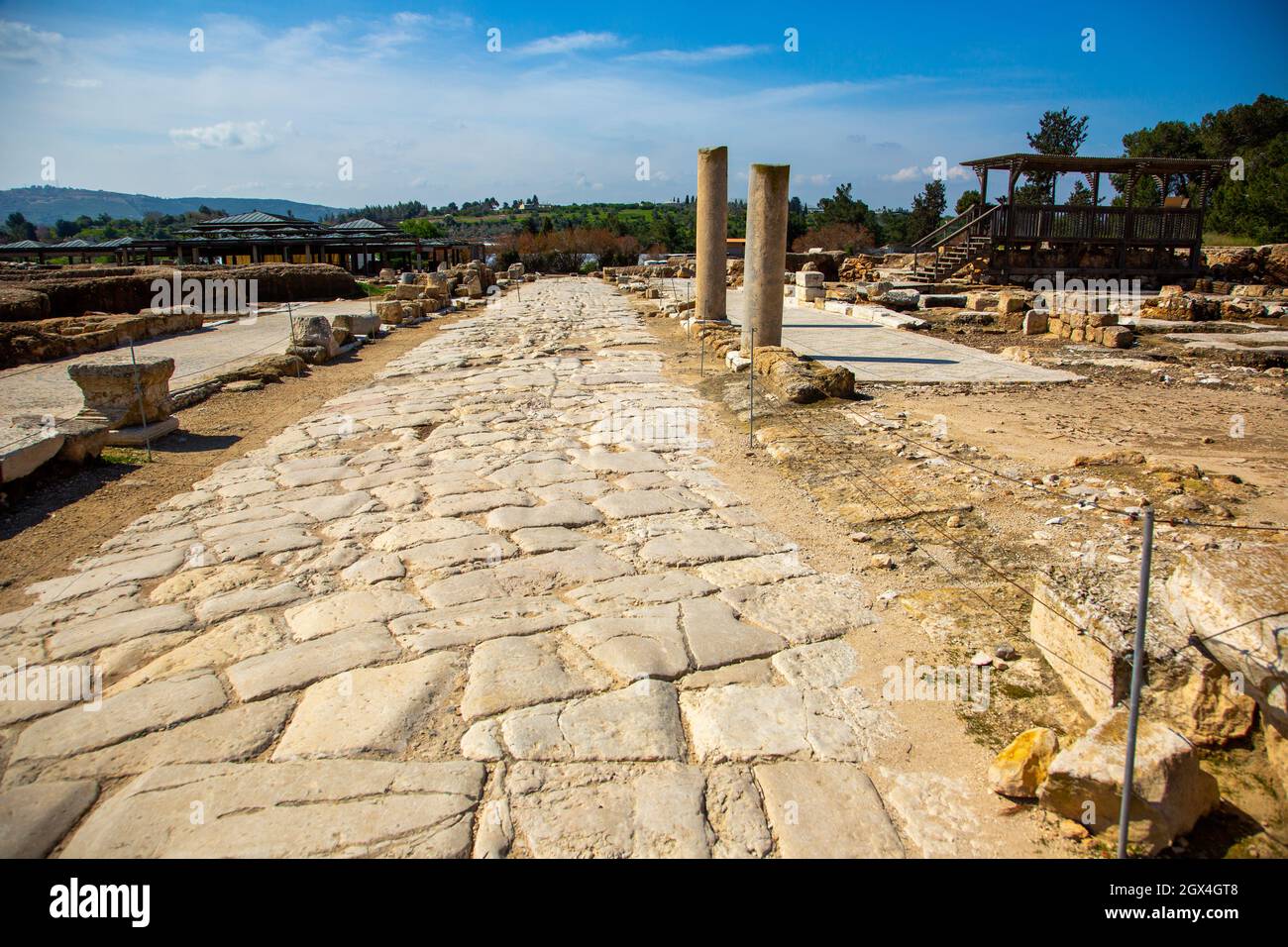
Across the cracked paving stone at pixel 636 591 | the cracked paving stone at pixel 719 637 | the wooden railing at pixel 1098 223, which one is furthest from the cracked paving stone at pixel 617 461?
the wooden railing at pixel 1098 223

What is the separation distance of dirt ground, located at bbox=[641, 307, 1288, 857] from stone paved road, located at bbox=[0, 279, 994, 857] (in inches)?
11.0

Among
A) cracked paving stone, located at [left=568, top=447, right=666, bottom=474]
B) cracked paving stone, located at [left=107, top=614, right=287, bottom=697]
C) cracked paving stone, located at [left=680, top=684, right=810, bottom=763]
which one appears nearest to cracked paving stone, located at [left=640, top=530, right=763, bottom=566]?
cracked paving stone, located at [left=680, top=684, right=810, bottom=763]

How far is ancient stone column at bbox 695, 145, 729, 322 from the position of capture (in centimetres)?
1357

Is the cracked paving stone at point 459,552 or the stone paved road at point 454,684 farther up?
the cracked paving stone at point 459,552

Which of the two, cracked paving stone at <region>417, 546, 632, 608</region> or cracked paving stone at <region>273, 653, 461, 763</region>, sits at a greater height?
cracked paving stone at <region>417, 546, 632, 608</region>

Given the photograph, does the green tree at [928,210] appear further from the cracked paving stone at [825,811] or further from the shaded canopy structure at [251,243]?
the cracked paving stone at [825,811]

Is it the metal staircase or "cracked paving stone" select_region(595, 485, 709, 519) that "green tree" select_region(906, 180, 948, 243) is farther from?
"cracked paving stone" select_region(595, 485, 709, 519)

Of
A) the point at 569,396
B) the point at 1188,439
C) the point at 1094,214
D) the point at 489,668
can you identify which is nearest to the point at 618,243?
the point at 1094,214

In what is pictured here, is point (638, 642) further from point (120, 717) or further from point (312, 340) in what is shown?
point (312, 340)

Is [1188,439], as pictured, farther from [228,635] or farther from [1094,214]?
[1094,214]

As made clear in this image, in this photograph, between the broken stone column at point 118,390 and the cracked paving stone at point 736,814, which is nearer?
the cracked paving stone at point 736,814

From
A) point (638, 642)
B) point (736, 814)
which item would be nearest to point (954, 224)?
point (638, 642)

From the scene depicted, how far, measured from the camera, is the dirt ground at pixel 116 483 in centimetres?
465

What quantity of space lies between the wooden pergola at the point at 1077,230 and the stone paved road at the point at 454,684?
1898cm
